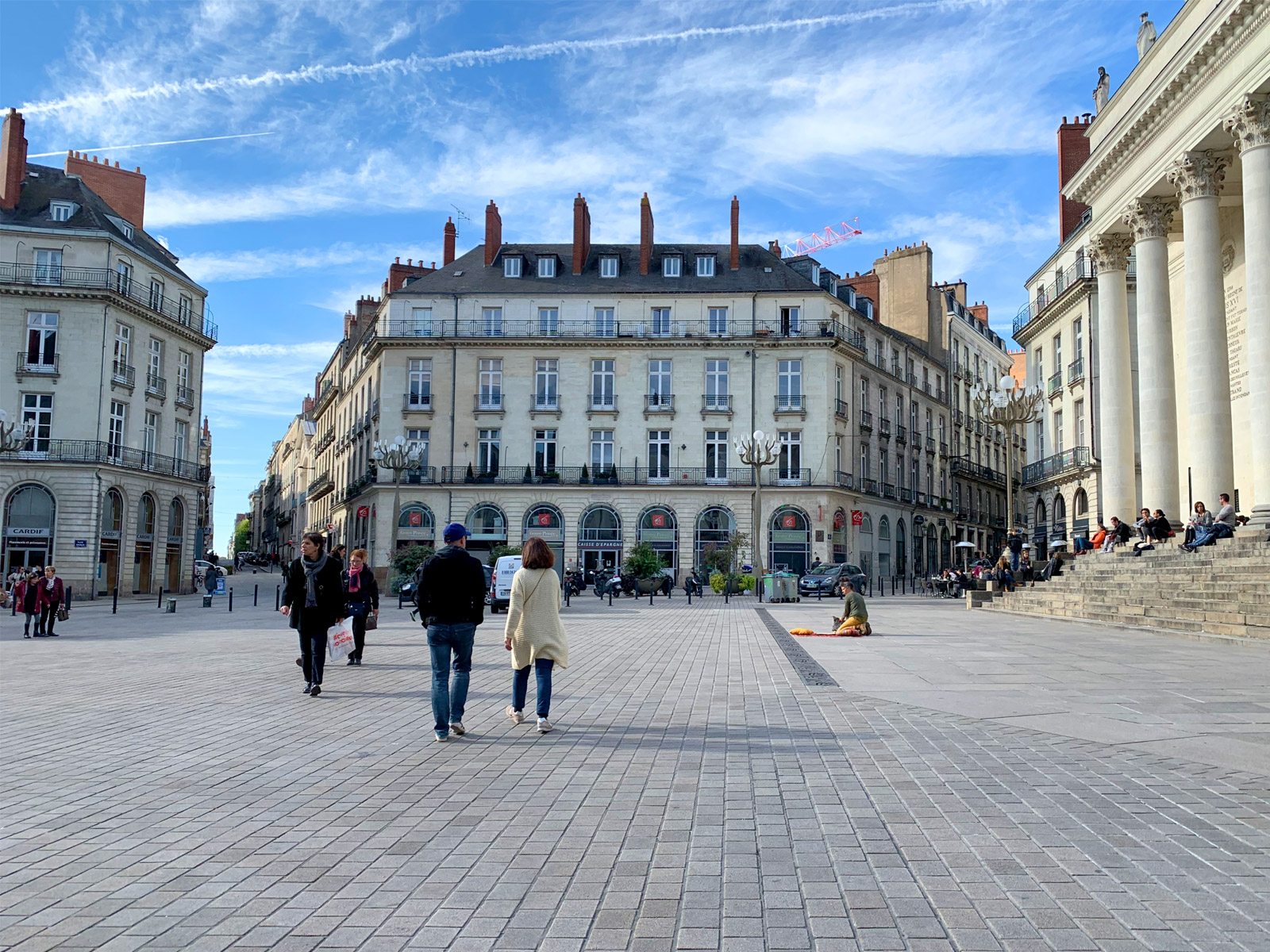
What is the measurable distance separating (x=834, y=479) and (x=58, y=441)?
37.0 meters

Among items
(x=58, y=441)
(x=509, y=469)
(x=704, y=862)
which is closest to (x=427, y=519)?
(x=509, y=469)

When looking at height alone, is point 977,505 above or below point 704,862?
above

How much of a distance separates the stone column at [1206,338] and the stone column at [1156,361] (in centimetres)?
193

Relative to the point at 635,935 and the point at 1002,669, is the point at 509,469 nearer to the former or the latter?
the point at 1002,669

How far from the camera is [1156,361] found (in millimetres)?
27000

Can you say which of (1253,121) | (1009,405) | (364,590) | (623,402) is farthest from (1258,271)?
(623,402)

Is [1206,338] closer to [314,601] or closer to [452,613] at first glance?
[314,601]

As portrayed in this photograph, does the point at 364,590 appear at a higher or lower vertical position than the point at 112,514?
lower

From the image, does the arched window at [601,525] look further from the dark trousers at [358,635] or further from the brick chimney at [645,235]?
the dark trousers at [358,635]

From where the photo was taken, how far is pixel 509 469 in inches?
2101

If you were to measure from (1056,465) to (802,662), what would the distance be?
35966mm

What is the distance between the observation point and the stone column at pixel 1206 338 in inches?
939

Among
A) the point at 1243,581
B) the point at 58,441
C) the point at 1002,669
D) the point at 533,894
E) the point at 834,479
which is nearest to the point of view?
the point at 533,894

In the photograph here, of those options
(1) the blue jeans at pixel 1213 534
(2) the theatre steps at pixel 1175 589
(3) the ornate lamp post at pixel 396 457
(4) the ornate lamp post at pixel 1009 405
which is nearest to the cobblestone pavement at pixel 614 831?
(2) the theatre steps at pixel 1175 589
